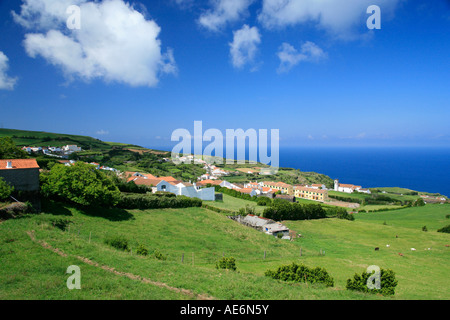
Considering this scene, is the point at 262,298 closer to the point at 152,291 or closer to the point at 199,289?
the point at 199,289

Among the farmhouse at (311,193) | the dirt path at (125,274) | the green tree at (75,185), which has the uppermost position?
the green tree at (75,185)

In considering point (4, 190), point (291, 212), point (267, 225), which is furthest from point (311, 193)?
point (4, 190)

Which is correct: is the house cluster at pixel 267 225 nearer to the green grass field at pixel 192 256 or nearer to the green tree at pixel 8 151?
the green grass field at pixel 192 256

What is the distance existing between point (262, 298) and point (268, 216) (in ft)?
114

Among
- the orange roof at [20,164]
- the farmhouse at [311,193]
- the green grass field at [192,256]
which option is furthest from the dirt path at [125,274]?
the farmhouse at [311,193]

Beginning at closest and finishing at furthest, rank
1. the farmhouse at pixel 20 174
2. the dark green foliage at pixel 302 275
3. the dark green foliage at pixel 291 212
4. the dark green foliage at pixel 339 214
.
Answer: the dark green foliage at pixel 302 275 < the farmhouse at pixel 20 174 < the dark green foliage at pixel 291 212 < the dark green foliage at pixel 339 214

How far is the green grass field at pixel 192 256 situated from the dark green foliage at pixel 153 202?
5.15ft

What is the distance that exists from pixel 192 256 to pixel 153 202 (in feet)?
57.7

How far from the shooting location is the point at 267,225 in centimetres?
3606

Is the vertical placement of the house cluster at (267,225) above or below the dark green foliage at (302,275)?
below

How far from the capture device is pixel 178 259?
18281mm

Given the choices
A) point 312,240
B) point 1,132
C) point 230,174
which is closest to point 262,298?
point 312,240

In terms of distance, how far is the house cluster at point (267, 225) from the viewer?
3438cm

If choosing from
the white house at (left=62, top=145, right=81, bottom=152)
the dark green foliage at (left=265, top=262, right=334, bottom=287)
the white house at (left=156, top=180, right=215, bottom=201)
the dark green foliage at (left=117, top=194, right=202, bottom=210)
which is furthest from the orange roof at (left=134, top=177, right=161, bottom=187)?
the white house at (left=62, top=145, right=81, bottom=152)
